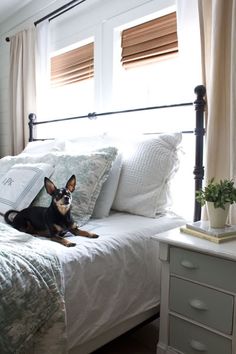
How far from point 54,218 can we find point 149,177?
565 millimetres

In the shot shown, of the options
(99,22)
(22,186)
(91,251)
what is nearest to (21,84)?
(99,22)

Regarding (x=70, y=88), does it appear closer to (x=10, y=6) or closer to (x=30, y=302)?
(x=10, y=6)

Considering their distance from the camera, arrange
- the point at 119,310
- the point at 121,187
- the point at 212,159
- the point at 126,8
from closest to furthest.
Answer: the point at 119,310 < the point at 212,159 < the point at 121,187 < the point at 126,8

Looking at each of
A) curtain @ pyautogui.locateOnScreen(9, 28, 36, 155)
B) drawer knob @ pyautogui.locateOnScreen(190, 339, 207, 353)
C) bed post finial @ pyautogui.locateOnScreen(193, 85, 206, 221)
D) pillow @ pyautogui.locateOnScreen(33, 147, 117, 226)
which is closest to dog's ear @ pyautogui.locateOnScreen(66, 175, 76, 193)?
pillow @ pyautogui.locateOnScreen(33, 147, 117, 226)

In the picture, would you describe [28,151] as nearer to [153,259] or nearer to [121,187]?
[121,187]

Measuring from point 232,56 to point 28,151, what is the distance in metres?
1.58

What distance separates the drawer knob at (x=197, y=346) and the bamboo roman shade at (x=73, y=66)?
2.07 meters

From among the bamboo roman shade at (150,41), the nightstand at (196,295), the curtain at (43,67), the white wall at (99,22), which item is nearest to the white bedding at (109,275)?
A: the nightstand at (196,295)

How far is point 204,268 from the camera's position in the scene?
3.84 feet

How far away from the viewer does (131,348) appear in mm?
1478

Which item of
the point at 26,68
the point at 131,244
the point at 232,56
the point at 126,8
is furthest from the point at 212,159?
the point at 26,68

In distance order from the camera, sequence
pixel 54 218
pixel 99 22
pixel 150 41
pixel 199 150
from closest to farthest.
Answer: pixel 54 218
pixel 199 150
pixel 150 41
pixel 99 22

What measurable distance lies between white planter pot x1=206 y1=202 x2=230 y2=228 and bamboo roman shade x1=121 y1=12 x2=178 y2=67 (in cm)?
115

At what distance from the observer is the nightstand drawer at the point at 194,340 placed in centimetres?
114
